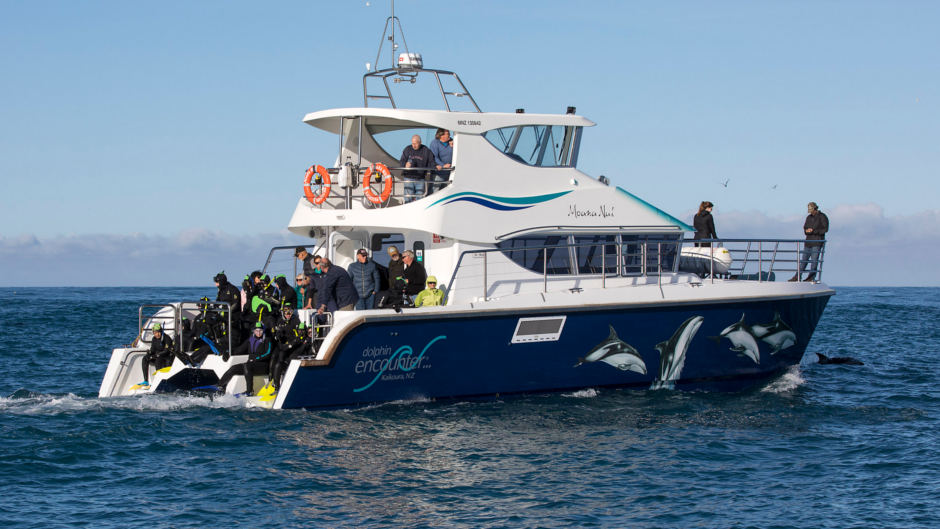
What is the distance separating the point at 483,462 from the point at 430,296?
2747mm

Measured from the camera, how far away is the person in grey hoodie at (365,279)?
493 inches

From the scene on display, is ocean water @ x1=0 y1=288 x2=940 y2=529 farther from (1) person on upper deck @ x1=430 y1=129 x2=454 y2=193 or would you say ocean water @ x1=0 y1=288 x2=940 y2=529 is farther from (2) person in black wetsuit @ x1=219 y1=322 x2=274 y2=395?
(1) person on upper deck @ x1=430 y1=129 x2=454 y2=193

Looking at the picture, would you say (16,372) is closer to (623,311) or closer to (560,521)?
(623,311)

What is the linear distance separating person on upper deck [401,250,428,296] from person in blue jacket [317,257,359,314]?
75cm

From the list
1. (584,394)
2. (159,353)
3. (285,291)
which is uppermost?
(285,291)

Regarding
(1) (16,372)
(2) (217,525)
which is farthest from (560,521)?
(1) (16,372)

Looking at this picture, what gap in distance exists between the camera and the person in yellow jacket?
38.4 feet

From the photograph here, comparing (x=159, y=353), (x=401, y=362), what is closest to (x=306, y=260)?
(x=159, y=353)

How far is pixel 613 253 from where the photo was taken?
13773 mm

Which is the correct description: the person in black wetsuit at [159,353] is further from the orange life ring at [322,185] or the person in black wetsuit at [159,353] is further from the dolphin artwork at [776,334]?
the dolphin artwork at [776,334]

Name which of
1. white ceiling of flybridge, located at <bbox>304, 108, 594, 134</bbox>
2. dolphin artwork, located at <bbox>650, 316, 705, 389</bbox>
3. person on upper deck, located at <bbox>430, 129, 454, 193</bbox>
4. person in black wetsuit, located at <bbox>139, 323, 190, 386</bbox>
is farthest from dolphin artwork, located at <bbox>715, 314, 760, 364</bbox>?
person in black wetsuit, located at <bbox>139, 323, 190, 386</bbox>

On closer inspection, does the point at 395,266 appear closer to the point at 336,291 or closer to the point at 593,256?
the point at 336,291

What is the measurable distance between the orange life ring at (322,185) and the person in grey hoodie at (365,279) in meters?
1.09

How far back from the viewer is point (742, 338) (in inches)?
537
